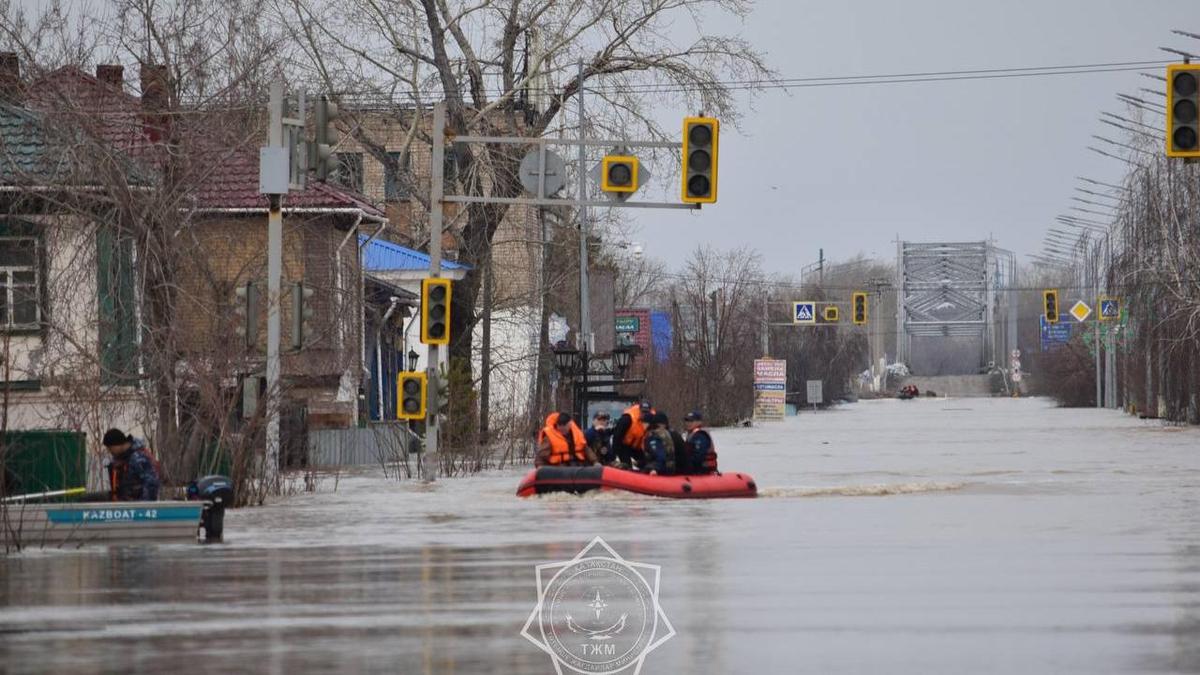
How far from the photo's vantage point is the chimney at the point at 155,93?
34438mm

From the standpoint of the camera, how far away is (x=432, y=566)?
18719mm

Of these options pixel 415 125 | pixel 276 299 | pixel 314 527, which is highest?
pixel 415 125

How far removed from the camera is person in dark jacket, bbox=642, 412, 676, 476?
30859 mm

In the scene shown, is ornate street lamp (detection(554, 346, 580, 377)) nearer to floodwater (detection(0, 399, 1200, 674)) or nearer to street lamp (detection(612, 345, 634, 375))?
street lamp (detection(612, 345, 634, 375))

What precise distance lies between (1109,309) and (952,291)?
7604 cm

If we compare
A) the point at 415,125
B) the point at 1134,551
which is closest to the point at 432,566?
the point at 1134,551

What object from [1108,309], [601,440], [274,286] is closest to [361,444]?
[601,440]

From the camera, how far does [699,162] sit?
97.5ft

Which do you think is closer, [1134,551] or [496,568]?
[496,568]

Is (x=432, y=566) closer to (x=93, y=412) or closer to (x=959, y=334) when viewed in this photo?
(x=93, y=412)

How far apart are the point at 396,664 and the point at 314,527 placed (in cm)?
1358

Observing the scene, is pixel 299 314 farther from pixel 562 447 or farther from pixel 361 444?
pixel 361 444

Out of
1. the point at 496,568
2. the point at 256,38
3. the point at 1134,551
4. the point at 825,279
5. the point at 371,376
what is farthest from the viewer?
the point at 825,279

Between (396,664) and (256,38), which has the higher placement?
(256,38)
